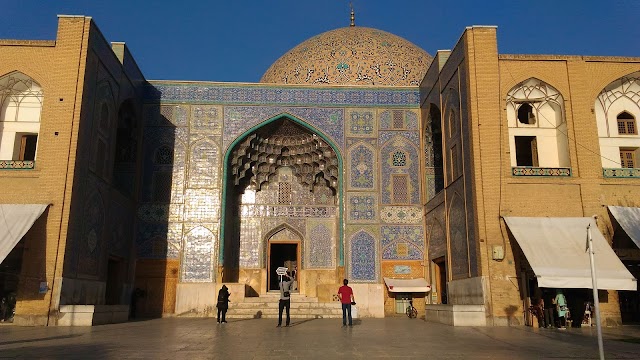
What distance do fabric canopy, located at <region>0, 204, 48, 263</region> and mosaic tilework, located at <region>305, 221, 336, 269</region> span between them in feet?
23.9

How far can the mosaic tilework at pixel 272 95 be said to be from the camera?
14824 millimetres

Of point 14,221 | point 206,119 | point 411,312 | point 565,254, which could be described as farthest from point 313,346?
point 206,119

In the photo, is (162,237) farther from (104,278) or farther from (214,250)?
(104,278)

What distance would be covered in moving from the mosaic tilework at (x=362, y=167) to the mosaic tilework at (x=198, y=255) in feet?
13.2

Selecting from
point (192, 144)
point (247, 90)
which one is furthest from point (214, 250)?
point (247, 90)

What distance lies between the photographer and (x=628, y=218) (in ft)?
35.1

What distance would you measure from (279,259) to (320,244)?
6.67ft

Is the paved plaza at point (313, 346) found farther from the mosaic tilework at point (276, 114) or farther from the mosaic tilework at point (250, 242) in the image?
the mosaic tilework at point (276, 114)

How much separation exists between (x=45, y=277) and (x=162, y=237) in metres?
4.41

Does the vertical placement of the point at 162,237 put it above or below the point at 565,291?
above

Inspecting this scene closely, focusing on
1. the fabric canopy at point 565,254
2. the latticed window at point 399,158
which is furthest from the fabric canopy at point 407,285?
the fabric canopy at point 565,254

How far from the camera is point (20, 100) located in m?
11.4

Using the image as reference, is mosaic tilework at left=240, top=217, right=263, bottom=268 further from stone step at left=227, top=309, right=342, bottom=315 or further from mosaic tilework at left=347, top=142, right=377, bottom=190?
mosaic tilework at left=347, top=142, right=377, bottom=190

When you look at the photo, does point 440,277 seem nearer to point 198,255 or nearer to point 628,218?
point 628,218
